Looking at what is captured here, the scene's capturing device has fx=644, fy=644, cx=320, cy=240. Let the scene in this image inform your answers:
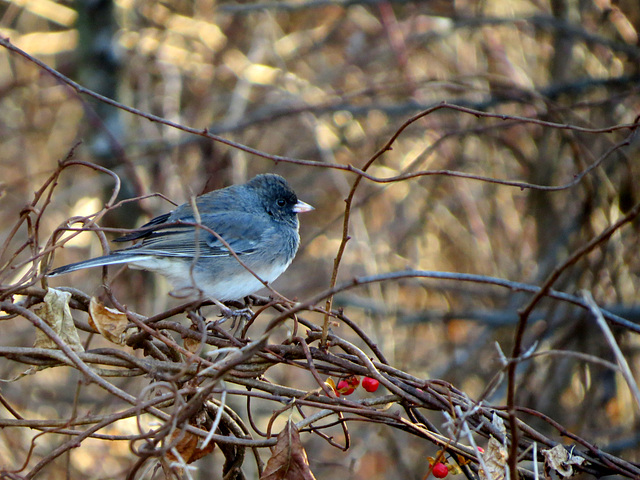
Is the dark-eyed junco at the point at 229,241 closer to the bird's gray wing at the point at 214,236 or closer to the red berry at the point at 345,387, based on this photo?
the bird's gray wing at the point at 214,236

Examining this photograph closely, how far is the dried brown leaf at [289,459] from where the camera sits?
1.62 m

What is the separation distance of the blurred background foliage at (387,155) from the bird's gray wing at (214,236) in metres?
0.57

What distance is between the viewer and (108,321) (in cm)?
170

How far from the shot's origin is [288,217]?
3.52 m

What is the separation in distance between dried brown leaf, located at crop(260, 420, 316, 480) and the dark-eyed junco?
1.23 metres

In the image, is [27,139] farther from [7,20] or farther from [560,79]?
[560,79]

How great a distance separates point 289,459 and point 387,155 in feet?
14.3

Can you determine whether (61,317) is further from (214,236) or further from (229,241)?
(229,241)

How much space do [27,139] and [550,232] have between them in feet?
14.7

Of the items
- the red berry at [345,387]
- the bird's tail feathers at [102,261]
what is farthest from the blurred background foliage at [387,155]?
the red berry at [345,387]

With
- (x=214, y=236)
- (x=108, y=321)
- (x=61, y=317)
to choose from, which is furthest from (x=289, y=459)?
(x=214, y=236)

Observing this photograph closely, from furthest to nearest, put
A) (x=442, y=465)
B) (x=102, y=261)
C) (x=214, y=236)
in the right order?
(x=214, y=236) < (x=102, y=261) < (x=442, y=465)

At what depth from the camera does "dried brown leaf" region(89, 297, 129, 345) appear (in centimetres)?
A: 168

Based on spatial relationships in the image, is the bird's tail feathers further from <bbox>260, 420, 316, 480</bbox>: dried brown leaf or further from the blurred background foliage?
the blurred background foliage
